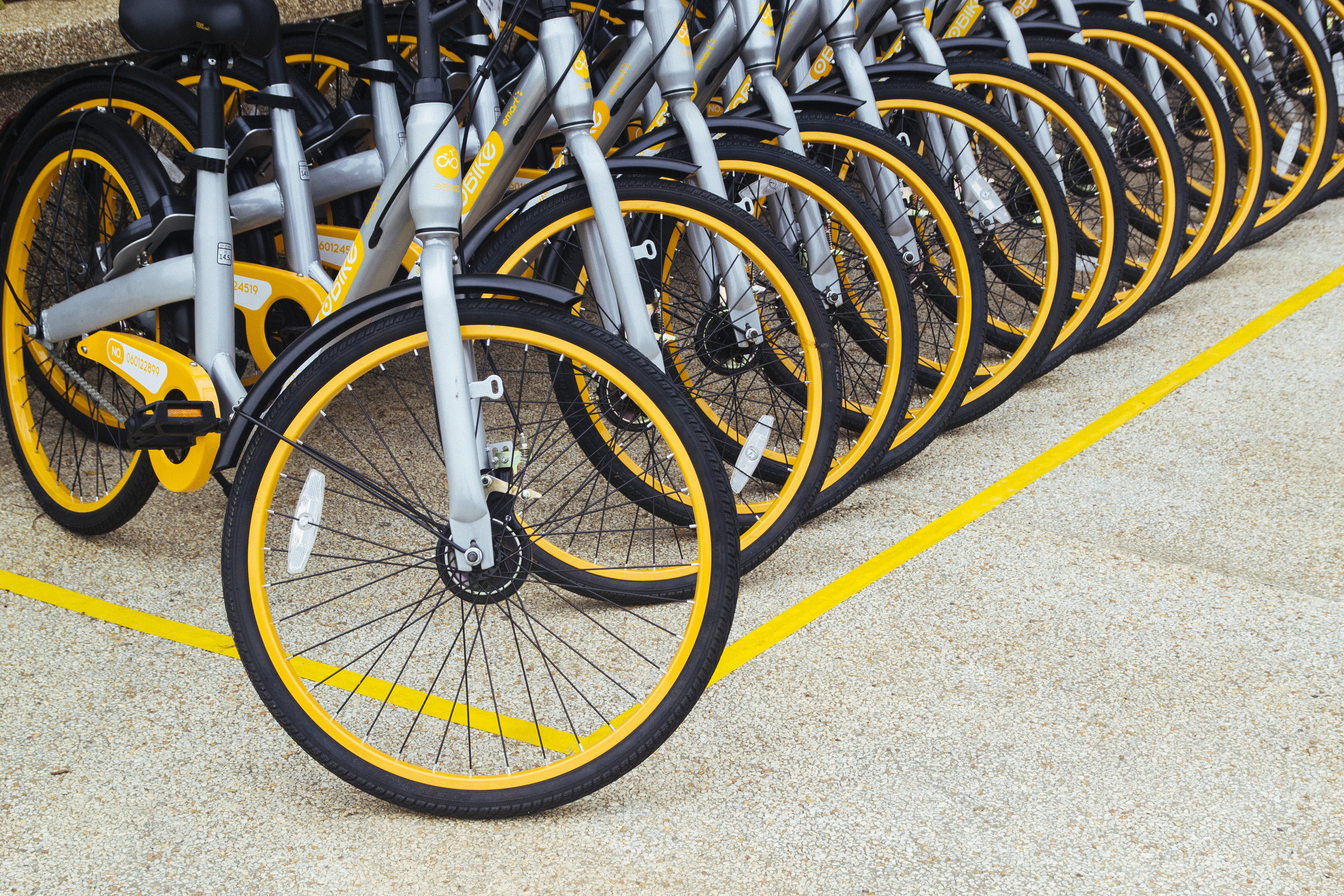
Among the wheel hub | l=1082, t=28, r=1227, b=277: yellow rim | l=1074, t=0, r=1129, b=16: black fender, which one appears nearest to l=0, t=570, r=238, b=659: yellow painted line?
the wheel hub

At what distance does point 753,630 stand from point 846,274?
4.15 ft

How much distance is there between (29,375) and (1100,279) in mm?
3344

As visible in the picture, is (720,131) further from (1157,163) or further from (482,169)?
(1157,163)

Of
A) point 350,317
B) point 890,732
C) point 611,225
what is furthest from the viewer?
point 611,225

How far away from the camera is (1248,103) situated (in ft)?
14.0

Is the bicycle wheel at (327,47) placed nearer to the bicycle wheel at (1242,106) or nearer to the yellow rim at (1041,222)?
the yellow rim at (1041,222)

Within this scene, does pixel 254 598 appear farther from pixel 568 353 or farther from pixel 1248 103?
pixel 1248 103

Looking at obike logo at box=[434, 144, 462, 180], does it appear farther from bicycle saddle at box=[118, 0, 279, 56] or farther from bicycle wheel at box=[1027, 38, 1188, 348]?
bicycle wheel at box=[1027, 38, 1188, 348]

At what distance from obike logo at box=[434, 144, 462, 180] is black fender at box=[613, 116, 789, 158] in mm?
730

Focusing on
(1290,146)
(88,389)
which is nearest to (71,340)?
(88,389)

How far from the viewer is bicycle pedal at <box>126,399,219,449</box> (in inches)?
92.6

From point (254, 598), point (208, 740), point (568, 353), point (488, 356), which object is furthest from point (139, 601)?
point (568, 353)

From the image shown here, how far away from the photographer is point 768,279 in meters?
2.64

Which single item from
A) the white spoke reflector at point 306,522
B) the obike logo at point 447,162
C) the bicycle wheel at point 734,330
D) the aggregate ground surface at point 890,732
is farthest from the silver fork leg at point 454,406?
the bicycle wheel at point 734,330
